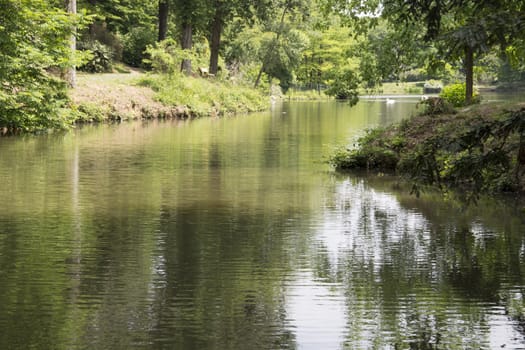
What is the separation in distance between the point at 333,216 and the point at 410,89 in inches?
4008

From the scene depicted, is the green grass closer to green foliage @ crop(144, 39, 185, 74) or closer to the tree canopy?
green foliage @ crop(144, 39, 185, 74)

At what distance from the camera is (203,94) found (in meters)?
47.3

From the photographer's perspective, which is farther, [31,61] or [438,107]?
[31,61]

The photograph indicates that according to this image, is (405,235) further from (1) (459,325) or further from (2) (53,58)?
(2) (53,58)

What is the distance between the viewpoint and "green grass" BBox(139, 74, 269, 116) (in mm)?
43094

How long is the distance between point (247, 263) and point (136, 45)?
149 feet

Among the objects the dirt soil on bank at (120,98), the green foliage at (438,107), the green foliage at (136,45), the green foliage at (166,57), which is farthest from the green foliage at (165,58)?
the green foliage at (438,107)

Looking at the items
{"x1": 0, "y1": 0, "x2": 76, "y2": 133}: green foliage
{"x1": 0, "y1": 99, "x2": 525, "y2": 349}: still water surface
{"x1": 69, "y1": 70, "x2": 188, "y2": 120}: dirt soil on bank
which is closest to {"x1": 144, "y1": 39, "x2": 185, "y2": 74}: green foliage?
{"x1": 69, "y1": 70, "x2": 188, "y2": 120}: dirt soil on bank

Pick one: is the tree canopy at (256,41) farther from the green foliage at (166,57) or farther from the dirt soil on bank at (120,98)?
the dirt soil on bank at (120,98)

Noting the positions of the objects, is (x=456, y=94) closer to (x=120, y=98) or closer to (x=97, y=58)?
(x=120, y=98)

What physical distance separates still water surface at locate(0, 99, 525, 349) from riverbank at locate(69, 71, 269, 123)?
17412 mm

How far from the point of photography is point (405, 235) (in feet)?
41.1

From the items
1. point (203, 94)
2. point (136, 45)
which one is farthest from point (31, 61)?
point (136, 45)

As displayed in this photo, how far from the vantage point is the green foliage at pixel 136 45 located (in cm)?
5381
